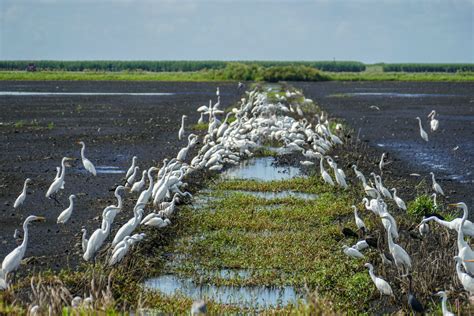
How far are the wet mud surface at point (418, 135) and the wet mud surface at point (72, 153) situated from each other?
6.69 metres

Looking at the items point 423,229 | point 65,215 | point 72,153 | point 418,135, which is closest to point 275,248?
point 423,229

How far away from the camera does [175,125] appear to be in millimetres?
31141

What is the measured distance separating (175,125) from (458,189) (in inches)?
666

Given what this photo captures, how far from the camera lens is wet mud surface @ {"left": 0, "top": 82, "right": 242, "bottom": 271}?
12141mm

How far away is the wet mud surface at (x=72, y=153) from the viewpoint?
39.8ft

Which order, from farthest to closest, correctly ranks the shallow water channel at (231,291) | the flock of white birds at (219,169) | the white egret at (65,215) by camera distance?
the white egret at (65,215), the flock of white birds at (219,169), the shallow water channel at (231,291)

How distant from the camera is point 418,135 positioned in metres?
28.0

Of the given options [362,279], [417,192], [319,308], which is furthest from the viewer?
A: [417,192]

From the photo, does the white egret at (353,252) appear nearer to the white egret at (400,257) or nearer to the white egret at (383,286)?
the white egret at (400,257)

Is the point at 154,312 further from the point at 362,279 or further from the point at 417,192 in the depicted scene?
the point at 417,192

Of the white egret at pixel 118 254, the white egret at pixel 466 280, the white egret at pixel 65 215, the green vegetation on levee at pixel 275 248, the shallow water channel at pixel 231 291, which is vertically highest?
the white egret at pixel 466 280

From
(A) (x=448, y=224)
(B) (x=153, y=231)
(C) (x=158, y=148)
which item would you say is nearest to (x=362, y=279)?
(A) (x=448, y=224)

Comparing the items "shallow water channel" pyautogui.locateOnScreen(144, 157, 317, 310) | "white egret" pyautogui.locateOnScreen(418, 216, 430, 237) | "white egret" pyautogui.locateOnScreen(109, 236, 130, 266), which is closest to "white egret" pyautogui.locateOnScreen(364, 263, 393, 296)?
"shallow water channel" pyautogui.locateOnScreen(144, 157, 317, 310)

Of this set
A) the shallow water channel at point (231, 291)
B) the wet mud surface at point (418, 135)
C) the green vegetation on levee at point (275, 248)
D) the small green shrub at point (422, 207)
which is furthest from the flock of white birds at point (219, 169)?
the wet mud surface at point (418, 135)
